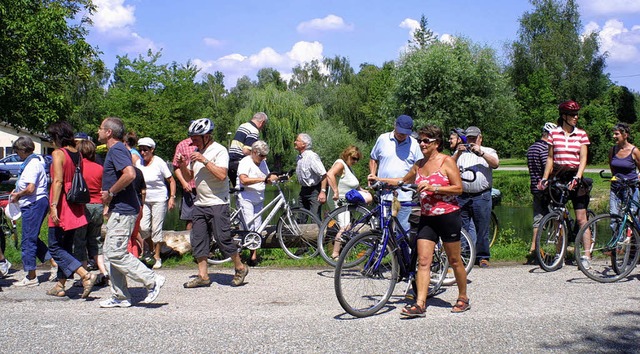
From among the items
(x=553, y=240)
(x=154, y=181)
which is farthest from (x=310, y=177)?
(x=553, y=240)

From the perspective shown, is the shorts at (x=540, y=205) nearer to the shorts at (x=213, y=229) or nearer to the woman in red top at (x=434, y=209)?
the woman in red top at (x=434, y=209)

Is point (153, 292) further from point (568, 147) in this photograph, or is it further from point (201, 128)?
point (568, 147)

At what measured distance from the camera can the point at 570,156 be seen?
8438 millimetres

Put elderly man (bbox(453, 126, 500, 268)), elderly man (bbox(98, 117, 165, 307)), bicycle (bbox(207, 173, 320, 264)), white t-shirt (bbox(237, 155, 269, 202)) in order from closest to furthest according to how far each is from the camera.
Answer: elderly man (bbox(98, 117, 165, 307)) → elderly man (bbox(453, 126, 500, 268)) → white t-shirt (bbox(237, 155, 269, 202)) → bicycle (bbox(207, 173, 320, 264))

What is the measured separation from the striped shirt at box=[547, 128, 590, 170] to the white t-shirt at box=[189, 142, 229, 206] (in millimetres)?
4334

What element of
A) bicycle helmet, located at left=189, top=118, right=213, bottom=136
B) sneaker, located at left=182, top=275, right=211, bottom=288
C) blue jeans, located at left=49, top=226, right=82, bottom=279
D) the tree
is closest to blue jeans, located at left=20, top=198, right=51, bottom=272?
blue jeans, located at left=49, top=226, right=82, bottom=279

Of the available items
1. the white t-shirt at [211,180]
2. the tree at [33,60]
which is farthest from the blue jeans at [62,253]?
the tree at [33,60]

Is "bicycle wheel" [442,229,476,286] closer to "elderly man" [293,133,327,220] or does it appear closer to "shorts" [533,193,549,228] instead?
"shorts" [533,193,549,228]

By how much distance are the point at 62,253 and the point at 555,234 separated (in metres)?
6.09

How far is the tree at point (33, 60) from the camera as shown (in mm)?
26516

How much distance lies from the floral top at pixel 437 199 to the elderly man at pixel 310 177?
11.9 feet

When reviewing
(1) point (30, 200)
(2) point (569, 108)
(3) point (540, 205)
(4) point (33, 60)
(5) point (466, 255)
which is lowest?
(5) point (466, 255)

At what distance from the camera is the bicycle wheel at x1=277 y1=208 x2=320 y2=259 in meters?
9.61

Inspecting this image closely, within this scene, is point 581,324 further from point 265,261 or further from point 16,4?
point 16,4
